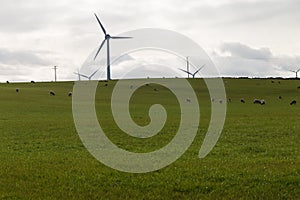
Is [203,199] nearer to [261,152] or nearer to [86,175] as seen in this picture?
[86,175]

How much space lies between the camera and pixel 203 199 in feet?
37.0

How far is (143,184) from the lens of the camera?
12617 mm

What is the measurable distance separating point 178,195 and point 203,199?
2.17 ft

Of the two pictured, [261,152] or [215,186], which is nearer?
[215,186]

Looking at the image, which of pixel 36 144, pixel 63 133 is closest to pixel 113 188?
pixel 36 144

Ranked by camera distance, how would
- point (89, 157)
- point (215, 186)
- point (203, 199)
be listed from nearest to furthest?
point (203, 199), point (215, 186), point (89, 157)

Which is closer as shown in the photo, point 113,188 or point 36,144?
point 113,188

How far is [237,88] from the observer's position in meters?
101

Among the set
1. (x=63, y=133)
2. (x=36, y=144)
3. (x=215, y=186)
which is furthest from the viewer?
(x=63, y=133)

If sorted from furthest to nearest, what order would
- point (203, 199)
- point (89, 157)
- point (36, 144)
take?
point (36, 144), point (89, 157), point (203, 199)

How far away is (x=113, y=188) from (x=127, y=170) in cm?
219

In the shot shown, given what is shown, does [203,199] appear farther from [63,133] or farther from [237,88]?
[237,88]

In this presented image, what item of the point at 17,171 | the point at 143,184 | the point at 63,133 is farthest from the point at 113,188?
the point at 63,133

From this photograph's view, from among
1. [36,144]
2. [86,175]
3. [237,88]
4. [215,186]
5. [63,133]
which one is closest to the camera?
[215,186]
